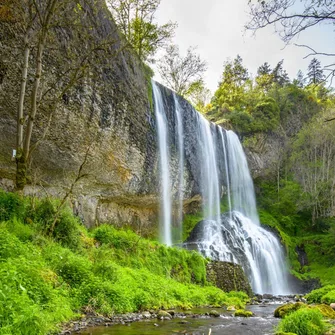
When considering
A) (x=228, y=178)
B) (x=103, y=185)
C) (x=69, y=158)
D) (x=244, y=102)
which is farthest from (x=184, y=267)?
(x=244, y=102)

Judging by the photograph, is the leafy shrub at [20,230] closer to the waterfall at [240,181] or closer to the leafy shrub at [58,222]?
the leafy shrub at [58,222]

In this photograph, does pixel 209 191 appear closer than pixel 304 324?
No

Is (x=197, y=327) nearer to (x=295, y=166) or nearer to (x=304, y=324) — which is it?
(x=304, y=324)

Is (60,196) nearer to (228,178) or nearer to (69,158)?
(69,158)

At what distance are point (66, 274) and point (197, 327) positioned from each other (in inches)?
123

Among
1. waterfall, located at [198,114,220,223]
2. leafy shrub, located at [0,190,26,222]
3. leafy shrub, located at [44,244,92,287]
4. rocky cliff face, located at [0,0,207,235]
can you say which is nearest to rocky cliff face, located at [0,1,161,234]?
rocky cliff face, located at [0,0,207,235]

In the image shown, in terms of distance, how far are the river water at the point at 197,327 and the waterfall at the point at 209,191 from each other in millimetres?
9114

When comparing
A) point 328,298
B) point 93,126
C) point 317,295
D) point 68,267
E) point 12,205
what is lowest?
point 317,295

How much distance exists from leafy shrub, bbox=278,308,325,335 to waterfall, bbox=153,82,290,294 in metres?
11.9

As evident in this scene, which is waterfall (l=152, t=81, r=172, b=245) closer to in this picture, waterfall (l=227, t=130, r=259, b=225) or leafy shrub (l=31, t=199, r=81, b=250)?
waterfall (l=227, t=130, r=259, b=225)

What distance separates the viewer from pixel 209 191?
26.1m

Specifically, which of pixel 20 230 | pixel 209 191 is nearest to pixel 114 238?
pixel 20 230

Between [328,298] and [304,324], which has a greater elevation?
[304,324]

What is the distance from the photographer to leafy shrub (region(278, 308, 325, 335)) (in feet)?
19.4
